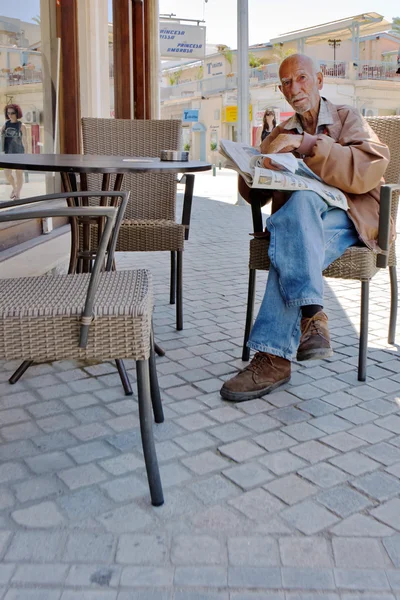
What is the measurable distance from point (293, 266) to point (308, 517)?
1010 millimetres

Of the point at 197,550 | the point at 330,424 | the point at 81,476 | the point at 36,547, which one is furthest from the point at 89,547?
the point at 330,424

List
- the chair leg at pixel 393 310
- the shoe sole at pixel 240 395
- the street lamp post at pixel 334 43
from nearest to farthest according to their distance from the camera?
Answer: 1. the shoe sole at pixel 240 395
2. the chair leg at pixel 393 310
3. the street lamp post at pixel 334 43

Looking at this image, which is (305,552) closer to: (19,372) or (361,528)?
(361,528)

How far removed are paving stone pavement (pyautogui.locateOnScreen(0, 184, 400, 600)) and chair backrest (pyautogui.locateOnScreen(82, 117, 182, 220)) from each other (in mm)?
937

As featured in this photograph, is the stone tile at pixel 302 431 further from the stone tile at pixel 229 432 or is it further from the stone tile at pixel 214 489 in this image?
the stone tile at pixel 214 489

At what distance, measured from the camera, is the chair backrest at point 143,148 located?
3.73 meters

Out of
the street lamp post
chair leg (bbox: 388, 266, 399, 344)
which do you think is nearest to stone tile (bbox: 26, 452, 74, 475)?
chair leg (bbox: 388, 266, 399, 344)

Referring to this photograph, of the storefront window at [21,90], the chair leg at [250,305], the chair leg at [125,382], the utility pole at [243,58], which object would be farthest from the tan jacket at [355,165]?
the utility pole at [243,58]

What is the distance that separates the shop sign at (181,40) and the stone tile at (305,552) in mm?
14925

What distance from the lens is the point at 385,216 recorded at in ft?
8.85

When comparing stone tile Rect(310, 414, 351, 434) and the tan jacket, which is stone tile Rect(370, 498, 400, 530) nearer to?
stone tile Rect(310, 414, 351, 434)

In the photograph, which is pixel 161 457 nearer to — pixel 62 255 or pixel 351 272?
pixel 351 272

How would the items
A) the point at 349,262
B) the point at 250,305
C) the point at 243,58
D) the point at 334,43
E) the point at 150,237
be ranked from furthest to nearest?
1. the point at 334,43
2. the point at 243,58
3. the point at 150,237
4. the point at 250,305
5. the point at 349,262

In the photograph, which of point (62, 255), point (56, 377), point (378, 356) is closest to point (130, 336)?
point (56, 377)
